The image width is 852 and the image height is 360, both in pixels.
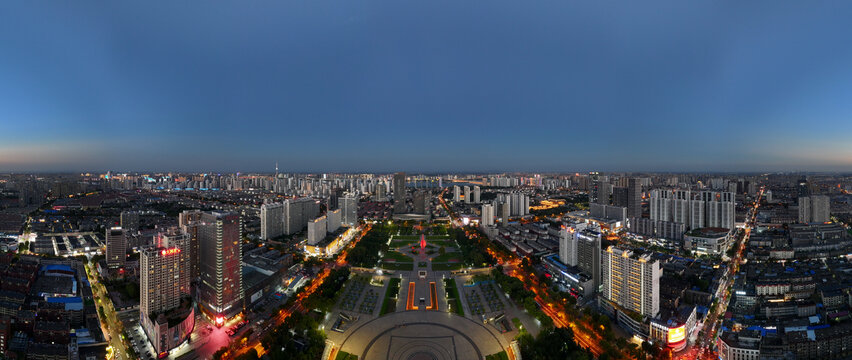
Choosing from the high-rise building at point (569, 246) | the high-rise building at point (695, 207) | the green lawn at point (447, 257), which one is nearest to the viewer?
the high-rise building at point (569, 246)

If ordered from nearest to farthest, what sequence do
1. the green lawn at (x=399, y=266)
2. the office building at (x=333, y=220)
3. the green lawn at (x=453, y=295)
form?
1. the green lawn at (x=453, y=295)
2. the green lawn at (x=399, y=266)
3. the office building at (x=333, y=220)

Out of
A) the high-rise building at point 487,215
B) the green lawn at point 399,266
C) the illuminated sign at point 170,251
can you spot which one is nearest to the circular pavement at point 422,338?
the green lawn at point 399,266

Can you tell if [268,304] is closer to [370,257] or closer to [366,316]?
[366,316]

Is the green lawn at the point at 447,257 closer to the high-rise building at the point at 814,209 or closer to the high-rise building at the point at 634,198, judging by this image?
the high-rise building at the point at 634,198

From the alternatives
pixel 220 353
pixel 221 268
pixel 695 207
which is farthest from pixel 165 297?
pixel 695 207

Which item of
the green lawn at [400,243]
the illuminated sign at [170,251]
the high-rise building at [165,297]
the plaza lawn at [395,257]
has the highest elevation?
the illuminated sign at [170,251]

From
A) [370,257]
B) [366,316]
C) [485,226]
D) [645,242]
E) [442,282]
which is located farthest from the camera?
[485,226]

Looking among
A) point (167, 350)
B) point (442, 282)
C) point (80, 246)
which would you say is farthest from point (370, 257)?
point (80, 246)

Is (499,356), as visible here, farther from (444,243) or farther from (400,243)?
(400,243)
